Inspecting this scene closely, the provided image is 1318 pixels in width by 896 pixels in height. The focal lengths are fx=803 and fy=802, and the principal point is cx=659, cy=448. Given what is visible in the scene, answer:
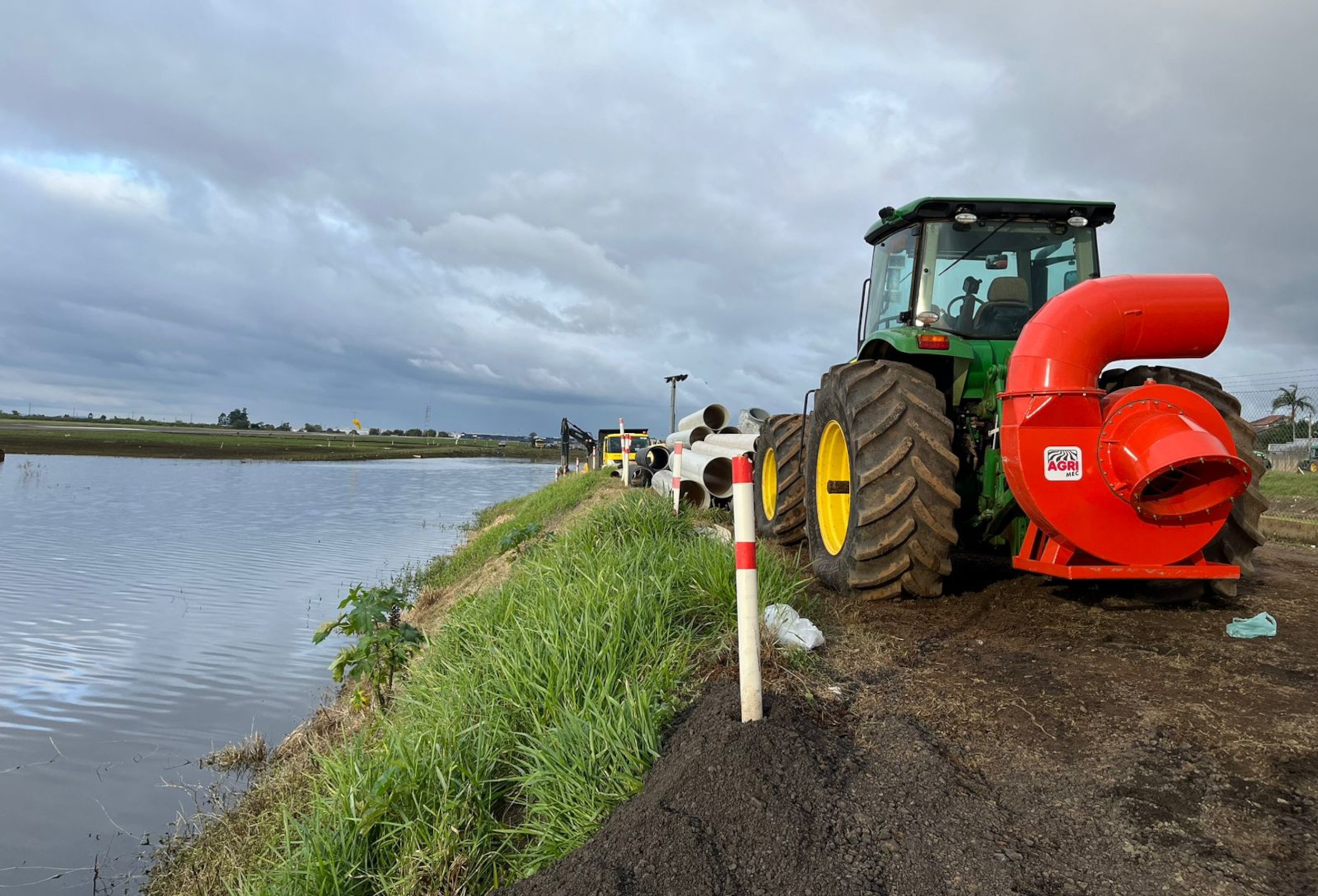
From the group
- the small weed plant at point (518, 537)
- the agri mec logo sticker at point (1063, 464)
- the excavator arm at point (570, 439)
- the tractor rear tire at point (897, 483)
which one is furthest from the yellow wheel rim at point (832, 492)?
the excavator arm at point (570, 439)

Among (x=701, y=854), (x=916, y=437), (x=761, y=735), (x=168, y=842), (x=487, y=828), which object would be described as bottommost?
(x=168, y=842)

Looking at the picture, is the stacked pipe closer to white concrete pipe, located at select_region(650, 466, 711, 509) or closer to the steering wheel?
white concrete pipe, located at select_region(650, 466, 711, 509)

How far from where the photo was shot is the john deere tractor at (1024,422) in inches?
154

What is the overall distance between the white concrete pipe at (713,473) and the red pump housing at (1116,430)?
6757mm

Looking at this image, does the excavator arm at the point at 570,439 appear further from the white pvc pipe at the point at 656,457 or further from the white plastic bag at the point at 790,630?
the white plastic bag at the point at 790,630

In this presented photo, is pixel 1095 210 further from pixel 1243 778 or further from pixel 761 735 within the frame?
pixel 761 735

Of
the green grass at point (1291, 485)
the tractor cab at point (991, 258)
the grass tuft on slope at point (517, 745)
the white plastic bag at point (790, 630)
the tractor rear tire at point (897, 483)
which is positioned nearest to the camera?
the grass tuft on slope at point (517, 745)

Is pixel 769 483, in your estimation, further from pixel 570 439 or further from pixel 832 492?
pixel 570 439

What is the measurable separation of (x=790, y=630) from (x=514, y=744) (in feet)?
4.67

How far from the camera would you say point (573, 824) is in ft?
9.52

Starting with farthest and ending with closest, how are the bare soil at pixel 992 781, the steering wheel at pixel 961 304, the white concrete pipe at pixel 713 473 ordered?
the white concrete pipe at pixel 713 473
the steering wheel at pixel 961 304
the bare soil at pixel 992 781

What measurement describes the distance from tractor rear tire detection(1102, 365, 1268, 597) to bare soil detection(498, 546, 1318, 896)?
51 centimetres

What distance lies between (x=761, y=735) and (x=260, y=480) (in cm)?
3318

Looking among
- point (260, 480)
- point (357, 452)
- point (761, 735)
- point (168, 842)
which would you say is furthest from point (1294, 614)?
point (357, 452)
